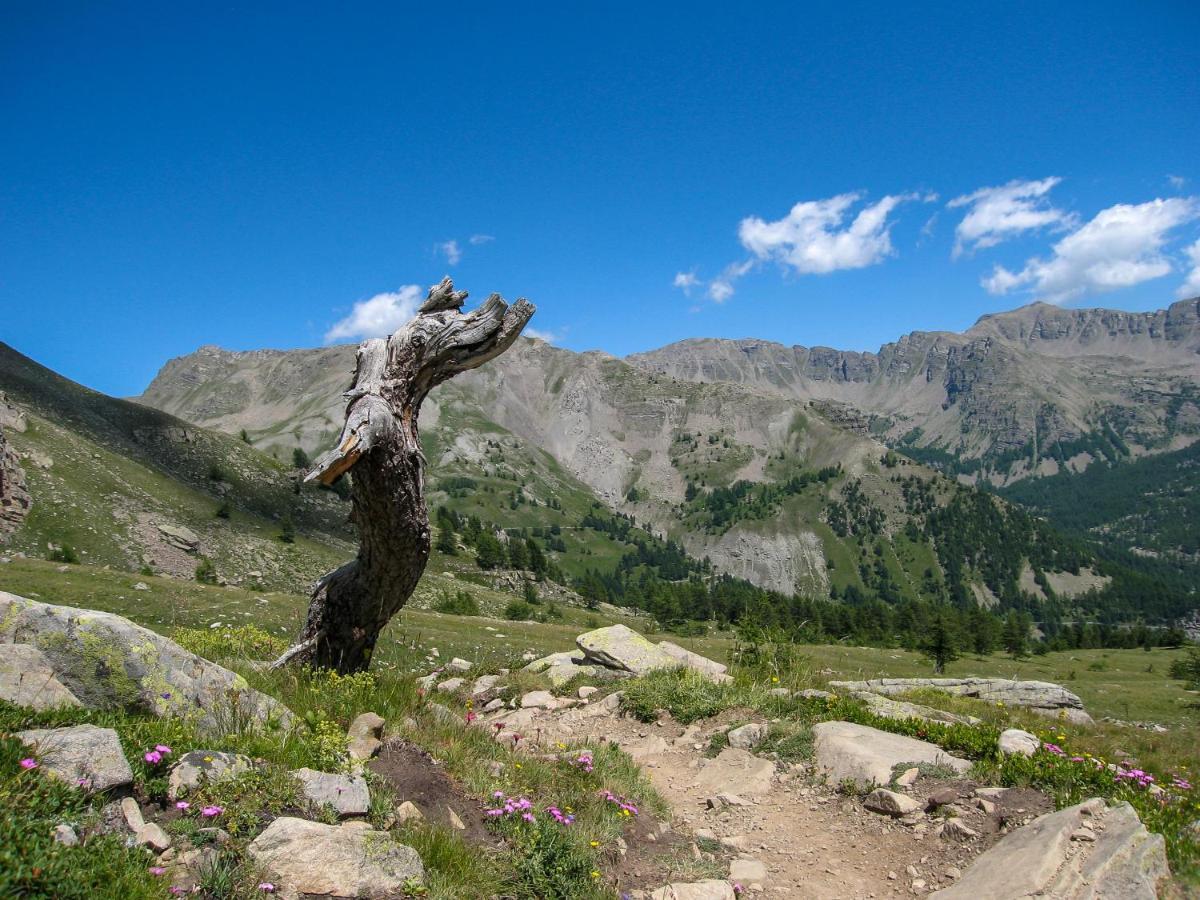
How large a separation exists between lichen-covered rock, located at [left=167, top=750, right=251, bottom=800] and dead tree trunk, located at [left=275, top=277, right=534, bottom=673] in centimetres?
327

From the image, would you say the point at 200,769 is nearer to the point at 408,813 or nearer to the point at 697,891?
the point at 408,813

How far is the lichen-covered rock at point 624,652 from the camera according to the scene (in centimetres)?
1606

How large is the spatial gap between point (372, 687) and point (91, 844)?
4705 mm

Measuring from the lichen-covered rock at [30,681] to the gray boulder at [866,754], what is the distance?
28.3ft

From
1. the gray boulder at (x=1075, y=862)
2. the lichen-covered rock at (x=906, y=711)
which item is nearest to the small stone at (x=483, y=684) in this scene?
the lichen-covered rock at (x=906, y=711)

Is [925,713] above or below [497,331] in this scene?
below

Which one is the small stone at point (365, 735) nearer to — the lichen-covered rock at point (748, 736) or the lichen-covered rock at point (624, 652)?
the lichen-covered rock at point (748, 736)

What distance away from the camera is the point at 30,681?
213 inches

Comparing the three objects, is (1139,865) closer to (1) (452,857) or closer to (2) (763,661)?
(1) (452,857)

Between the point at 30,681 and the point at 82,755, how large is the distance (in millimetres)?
1514

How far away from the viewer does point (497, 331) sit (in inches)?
385

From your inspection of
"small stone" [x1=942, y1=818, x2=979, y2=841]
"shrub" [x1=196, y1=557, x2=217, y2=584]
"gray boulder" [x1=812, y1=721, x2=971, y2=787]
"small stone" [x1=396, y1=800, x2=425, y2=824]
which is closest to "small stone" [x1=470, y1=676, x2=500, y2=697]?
"gray boulder" [x1=812, y1=721, x2=971, y2=787]

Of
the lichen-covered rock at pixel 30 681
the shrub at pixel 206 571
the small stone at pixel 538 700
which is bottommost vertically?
the shrub at pixel 206 571

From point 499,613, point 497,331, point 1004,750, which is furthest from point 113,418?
point 1004,750
